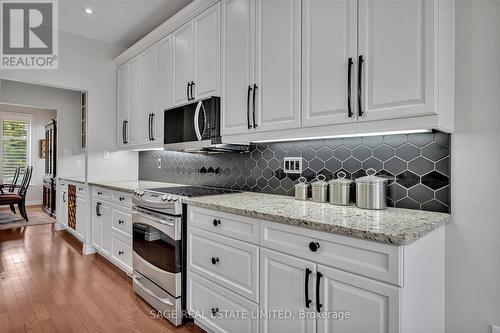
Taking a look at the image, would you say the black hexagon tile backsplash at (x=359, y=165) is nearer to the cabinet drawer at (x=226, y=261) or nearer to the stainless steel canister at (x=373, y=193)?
the stainless steel canister at (x=373, y=193)

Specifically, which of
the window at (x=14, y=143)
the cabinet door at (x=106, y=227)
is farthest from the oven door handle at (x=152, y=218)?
the window at (x=14, y=143)

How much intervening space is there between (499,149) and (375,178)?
0.53 meters

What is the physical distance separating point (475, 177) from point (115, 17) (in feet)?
11.3

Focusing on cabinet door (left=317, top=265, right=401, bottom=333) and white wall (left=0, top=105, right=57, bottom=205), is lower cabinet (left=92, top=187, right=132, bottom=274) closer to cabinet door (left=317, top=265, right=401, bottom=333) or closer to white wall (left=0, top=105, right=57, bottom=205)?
cabinet door (left=317, top=265, right=401, bottom=333)

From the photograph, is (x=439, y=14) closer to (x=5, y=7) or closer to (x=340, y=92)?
(x=340, y=92)

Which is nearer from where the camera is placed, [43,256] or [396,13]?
[396,13]

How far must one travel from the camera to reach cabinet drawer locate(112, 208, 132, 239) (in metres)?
2.74

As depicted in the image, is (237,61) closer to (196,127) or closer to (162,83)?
(196,127)

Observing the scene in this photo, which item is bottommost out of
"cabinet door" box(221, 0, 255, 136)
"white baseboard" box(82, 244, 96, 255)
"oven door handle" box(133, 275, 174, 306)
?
"white baseboard" box(82, 244, 96, 255)

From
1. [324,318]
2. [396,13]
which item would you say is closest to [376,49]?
[396,13]

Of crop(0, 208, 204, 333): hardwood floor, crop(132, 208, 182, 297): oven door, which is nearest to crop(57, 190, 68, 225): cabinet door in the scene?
crop(0, 208, 204, 333): hardwood floor

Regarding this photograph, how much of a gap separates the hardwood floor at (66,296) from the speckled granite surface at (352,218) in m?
1.06

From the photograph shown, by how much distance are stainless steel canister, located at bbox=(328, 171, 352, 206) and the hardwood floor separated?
1304mm

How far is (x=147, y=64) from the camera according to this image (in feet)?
10.4
